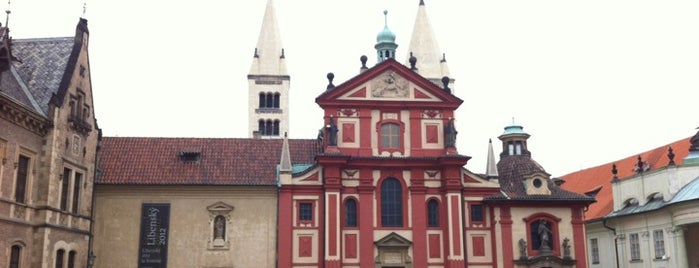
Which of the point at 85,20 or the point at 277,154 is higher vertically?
the point at 85,20

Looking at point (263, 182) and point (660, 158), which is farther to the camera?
point (660, 158)

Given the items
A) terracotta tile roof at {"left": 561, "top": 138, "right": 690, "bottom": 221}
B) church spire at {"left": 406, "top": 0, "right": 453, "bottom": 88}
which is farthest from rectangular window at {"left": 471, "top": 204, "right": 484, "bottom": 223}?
church spire at {"left": 406, "top": 0, "right": 453, "bottom": 88}

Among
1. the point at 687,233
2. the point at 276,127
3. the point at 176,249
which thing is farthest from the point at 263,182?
the point at 276,127

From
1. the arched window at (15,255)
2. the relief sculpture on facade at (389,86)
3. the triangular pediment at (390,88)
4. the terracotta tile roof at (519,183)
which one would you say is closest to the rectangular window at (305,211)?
the triangular pediment at (390,88)

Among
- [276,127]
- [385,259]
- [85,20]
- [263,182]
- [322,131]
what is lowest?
[385,259]

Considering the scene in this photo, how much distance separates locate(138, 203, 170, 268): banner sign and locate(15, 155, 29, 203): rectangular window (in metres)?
9.35

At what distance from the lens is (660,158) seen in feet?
164

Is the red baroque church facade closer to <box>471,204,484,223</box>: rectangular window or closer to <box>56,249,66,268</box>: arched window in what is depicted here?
<box>471,204,484,223</box>: rectangular window

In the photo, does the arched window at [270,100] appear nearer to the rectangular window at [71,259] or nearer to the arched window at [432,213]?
the arched window at [432,213]

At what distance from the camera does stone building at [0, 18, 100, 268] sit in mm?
28812

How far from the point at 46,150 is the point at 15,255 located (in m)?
4.61

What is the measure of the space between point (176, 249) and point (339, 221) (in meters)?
8.69

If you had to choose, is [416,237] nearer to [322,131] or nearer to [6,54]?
[322,131]

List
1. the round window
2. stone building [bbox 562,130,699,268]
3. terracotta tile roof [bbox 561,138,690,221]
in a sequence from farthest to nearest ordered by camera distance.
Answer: terracotta tile roof [bbox 561,138,690,221] < the round window < stone building [bbox 562,130,699,268]
